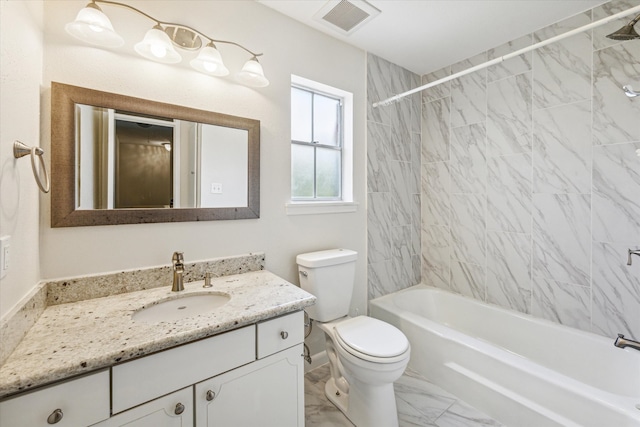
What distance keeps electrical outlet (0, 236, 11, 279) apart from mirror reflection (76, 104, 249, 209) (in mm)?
402

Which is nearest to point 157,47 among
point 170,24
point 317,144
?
point 170,24

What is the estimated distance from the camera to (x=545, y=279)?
6.58ft

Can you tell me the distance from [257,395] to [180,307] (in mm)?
535

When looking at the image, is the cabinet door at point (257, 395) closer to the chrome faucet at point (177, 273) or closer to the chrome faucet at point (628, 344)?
the chrome faucet at point (177, 273)

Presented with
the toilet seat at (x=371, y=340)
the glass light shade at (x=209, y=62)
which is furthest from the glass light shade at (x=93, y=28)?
the toilet seat at (x=371, y=340)

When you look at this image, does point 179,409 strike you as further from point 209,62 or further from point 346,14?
point 346,14

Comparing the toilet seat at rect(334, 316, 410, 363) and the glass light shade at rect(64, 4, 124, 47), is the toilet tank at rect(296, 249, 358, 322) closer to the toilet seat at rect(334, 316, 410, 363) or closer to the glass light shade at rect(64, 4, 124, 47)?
the toilet seat at rect(334, 316, 410, 363)

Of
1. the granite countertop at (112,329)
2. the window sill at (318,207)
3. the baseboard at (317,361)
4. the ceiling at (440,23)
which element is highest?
the ceiling at (440,23)

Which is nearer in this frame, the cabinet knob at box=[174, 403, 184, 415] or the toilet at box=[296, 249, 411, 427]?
the cabinet knob at box=[174, 403, 184, 415]

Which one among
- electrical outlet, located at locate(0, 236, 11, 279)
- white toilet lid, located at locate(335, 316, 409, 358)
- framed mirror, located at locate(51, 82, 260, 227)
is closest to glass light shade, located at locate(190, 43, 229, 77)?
framed mirror, located at locate(51, 82, 260, 227)

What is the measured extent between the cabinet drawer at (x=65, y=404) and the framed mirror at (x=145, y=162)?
73 cm

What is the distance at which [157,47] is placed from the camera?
1288 millimetres

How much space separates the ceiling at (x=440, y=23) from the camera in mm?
1734

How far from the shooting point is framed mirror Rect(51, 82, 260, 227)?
119 centimetres
